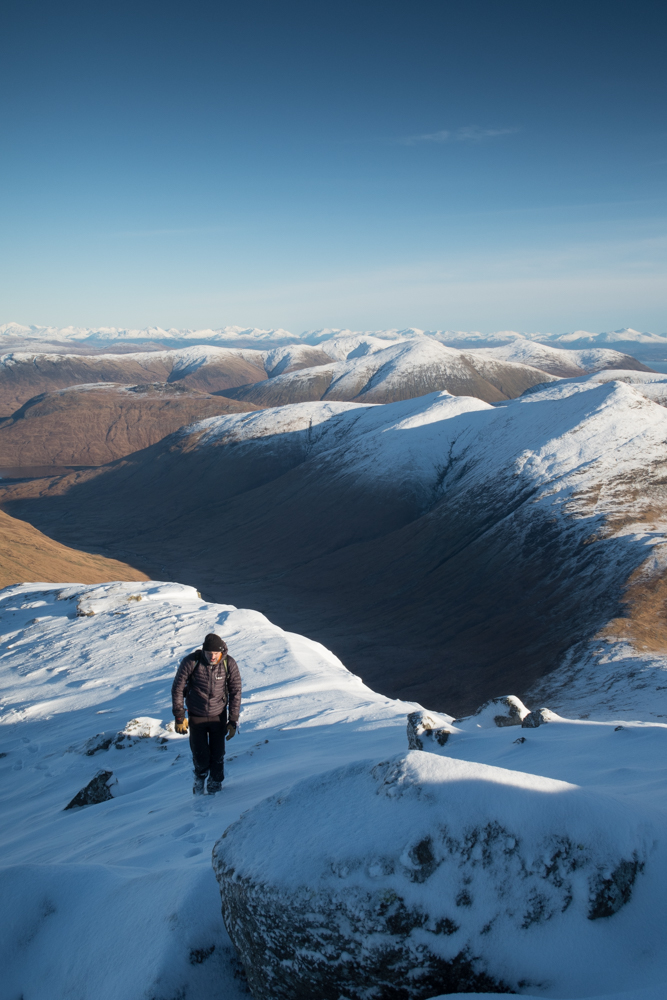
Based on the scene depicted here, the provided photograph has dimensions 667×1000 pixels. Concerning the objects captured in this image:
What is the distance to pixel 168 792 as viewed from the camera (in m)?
10.1

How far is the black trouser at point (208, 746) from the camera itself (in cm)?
879

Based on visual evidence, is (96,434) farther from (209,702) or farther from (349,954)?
(349,954)

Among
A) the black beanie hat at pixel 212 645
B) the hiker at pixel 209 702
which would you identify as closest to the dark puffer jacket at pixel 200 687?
the hiker at pixel 209 702

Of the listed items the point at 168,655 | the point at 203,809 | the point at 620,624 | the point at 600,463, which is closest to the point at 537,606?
the point at 620,624

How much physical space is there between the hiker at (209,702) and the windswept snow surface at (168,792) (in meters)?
0.50

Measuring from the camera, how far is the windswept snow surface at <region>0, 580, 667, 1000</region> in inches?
187

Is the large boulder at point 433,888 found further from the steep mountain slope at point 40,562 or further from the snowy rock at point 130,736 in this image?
the steep mountain slope at point 40,562

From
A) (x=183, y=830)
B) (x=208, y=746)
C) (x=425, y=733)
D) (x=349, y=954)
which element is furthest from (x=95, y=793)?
(x=349, y=954)

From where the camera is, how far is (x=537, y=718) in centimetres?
1312

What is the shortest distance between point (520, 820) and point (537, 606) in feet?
159

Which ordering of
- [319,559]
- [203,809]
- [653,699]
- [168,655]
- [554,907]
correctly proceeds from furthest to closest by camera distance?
[319,559], [653,699], [168,655], [203,809], [554,907]

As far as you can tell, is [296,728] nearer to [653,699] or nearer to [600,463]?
[653,699]

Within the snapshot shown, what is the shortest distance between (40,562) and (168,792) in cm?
5210

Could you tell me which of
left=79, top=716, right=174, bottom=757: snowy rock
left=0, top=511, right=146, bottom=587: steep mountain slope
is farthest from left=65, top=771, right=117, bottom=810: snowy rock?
left=0, top=511, right=146, bottom=587: steep mountain slope
